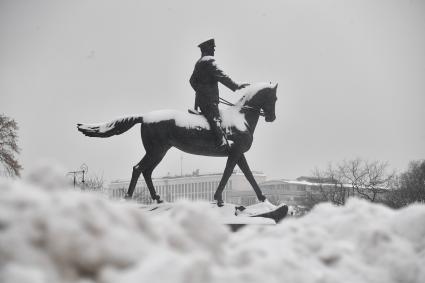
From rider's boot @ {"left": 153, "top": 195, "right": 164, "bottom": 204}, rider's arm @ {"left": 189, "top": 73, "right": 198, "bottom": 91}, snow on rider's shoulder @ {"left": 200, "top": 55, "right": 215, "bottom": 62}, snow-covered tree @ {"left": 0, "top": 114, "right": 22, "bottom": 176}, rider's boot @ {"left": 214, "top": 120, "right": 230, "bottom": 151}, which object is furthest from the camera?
snow-covered tree @ {"left": 0, "top": 114, "right": 22, "bottom": 176}

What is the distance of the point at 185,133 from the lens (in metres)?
8.38

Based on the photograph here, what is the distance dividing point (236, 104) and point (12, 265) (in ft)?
24.7

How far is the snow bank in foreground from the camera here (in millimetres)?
1764

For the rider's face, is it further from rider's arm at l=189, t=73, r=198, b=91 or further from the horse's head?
the horse's head

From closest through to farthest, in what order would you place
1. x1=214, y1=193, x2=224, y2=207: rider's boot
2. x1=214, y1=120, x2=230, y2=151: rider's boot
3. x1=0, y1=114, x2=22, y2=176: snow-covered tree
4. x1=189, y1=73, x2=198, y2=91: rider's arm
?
1. x1=214, y1=120, x2=230, y2=151: rider's boot
2. x1=214, y1=193, x2=224, y2=207: rider's boot
3. x1=189, y1=73, x2=198, y2=91: rider's arm
4. x1=0, y1=114, x2=22, y2=176: snow-covered tree

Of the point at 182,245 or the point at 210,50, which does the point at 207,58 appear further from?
the point at 182,245

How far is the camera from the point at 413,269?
2.58 m

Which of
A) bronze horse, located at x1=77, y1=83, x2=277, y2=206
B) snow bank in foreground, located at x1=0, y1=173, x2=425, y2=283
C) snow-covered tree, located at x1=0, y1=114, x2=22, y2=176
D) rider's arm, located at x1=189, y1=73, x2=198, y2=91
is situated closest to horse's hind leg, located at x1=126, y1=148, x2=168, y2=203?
bronze horse, located at x1=77, y1=83, x2=277, y2=206

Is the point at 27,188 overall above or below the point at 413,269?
above

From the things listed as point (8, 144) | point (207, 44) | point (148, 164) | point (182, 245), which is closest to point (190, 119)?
point (148, 164)

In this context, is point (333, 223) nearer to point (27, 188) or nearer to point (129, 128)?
point (27, 188)

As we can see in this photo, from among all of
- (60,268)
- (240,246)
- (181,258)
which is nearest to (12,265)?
(60,268)

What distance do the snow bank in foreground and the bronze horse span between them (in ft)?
17.8

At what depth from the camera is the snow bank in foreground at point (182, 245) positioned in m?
1.76
